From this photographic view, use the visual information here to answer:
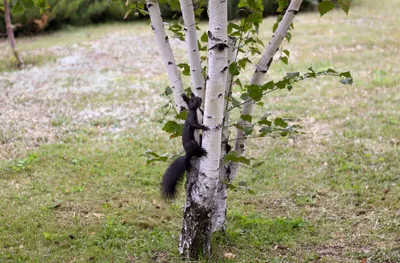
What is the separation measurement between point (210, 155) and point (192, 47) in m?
0.68

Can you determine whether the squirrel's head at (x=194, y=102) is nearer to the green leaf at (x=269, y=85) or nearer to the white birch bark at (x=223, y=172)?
the white birch bark at (x=223, y=172)

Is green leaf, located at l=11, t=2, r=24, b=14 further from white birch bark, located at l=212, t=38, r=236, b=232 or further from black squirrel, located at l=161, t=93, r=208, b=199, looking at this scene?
white birch bark, located at l=212, t=38, r=236, b=232

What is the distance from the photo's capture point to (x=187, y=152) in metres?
3.04

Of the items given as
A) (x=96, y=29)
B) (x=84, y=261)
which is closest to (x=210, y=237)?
(x=84, y=261)

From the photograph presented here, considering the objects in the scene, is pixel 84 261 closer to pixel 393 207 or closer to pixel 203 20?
pixel 393 207

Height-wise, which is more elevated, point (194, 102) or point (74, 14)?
point (194, 102)

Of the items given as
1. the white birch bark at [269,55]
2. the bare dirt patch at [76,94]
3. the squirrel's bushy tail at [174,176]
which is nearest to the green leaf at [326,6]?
the white birch bark at [269,55]

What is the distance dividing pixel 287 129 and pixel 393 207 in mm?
1764

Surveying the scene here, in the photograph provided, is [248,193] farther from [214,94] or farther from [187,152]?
[214,94]

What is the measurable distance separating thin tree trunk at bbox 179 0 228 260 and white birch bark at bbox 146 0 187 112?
46cm

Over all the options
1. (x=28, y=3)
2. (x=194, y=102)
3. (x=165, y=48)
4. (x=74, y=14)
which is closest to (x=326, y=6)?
(x=194, y=102)

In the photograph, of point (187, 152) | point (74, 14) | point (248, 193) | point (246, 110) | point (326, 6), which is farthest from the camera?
point (74, 14)

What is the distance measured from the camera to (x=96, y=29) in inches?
598

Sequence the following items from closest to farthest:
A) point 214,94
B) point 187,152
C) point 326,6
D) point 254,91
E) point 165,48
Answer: point 326,6, point 214,94, point 254,91, point 187,152, point 165,48
